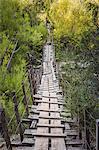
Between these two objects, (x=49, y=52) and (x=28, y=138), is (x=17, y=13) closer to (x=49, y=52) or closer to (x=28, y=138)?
(x=28, y=138)

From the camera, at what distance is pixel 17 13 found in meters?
8.88

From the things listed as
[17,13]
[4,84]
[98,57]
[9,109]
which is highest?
[17,13]

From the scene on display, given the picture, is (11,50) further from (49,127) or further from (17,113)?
(17,113)

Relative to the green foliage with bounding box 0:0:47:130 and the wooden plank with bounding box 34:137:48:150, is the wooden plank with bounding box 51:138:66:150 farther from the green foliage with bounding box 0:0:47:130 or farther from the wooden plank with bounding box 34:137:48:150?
the green foliage with bounding box 0:0:47:130

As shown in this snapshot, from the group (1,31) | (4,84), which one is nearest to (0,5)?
(1,31)

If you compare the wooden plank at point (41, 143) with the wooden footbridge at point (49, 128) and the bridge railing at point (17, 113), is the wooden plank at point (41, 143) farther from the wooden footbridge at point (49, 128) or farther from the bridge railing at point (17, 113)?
the bridge railing at point (17, 113)

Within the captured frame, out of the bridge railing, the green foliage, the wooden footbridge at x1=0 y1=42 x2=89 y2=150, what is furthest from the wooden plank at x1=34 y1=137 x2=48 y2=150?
the green foliage

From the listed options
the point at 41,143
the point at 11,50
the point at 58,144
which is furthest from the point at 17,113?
the point at 11,50

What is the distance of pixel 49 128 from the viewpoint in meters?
4.58

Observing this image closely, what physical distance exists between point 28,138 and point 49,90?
130 inches

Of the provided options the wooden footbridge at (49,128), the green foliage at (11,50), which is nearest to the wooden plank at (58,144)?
the wooden footbridge at (49,128)

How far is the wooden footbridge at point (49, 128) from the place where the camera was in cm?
399

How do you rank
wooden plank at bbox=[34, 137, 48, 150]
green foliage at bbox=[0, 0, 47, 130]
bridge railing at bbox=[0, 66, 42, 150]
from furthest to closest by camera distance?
1. green foliage at bbox=[0, 0, 47, 130]
2. wooden plank at bbox=[34, 137, 48, 150]
3. bridge railing at bbox=[0, 66, 42, 150]

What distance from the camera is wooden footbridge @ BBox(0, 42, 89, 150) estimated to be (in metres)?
3.99
